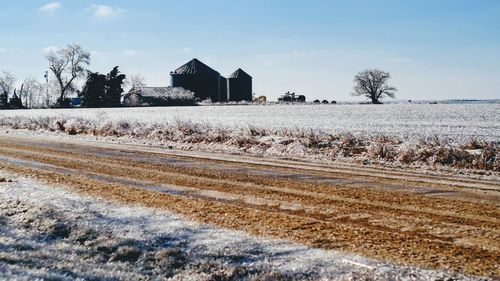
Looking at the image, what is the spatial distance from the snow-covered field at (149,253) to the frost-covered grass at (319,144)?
10137mm

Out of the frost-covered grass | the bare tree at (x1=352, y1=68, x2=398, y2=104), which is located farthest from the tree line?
the frost-covered grass

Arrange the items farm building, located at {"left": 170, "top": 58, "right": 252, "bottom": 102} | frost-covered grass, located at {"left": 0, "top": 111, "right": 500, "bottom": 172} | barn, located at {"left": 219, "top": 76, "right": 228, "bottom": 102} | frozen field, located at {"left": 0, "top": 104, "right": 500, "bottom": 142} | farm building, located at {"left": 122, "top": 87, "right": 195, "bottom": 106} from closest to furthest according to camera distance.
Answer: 1. frost-covered grass, located at {"left": 0, "top": 111, "right": 500, "bottom": 172}
2. frozen field, located at {"left": 0, "top": 104, "right": 500, "bottom": 142}
3. farm building, located at {"left": 122, "top": 87, "right": 195, "bottom": 106}
4. farm building, located at {"left": 170, "top": 58, "right": 252, "bottom": 102}
5. barn, located at {"left": 219, "top": 76, "right": 228, "bottom": 102}

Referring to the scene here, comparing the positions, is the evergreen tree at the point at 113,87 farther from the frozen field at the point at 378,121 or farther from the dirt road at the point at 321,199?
the dirt road at the point at 321,199

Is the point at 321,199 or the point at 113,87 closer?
the point at 321,199

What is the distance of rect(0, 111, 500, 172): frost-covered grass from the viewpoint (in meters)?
15.2

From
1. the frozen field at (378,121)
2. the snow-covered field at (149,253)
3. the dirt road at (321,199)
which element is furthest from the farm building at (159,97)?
the snow-covered field at (149,253)

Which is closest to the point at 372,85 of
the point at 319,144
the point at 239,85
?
the point at 239,85

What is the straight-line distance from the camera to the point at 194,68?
9812cm

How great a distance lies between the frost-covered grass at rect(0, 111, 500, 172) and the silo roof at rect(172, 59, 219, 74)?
69975mm

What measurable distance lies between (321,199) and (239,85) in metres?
95.4

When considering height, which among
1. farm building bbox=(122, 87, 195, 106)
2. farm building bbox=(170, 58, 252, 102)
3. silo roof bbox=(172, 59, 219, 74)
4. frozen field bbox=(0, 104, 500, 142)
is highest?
silo roof bbox=(172, 59, 219, 74)

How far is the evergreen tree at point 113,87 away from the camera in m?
91.0

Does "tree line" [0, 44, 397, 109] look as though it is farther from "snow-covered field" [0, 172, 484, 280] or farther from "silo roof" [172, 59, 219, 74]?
Result: "snow-covered field" [0, 172, 484, 280]

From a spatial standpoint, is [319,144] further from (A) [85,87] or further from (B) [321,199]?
(A) [85,87]
